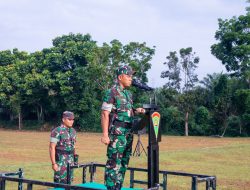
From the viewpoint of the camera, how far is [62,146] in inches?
280

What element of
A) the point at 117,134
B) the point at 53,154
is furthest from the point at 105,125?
the point at 53,154

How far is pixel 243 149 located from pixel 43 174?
12.8 meters

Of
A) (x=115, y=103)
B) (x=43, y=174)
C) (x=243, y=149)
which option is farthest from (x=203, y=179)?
(x=243, y=149)

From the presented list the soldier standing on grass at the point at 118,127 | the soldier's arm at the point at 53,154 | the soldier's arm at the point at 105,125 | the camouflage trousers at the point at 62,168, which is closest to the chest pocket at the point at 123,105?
the soldier standing on grass at the point at 118,127

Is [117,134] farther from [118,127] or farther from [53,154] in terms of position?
[53,154]

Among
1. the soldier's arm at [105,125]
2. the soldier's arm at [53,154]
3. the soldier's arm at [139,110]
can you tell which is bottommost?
the soldier's arm at [53,154]

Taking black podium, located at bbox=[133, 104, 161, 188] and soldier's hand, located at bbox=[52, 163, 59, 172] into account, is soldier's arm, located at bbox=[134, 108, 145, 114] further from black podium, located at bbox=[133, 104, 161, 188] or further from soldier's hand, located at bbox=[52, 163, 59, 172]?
soldier's hand, located at bbox=[52, 163, 59, 172]

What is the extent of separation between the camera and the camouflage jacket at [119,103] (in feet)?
17.4

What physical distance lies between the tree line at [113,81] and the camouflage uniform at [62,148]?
110ft

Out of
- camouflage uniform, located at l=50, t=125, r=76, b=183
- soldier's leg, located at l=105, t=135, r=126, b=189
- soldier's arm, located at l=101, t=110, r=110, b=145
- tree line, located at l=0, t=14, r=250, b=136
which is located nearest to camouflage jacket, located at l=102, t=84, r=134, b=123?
soldier's arm, located at l=101, t=110, r=110, b=145

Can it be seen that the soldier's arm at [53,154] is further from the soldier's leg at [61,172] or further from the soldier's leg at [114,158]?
the soldier's leg at [114,158]

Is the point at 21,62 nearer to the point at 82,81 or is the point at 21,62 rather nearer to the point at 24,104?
the point at 24,104

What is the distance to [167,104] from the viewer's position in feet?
146

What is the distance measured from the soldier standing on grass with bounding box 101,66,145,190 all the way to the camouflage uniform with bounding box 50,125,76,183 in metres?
1.87
